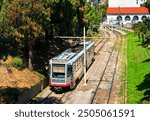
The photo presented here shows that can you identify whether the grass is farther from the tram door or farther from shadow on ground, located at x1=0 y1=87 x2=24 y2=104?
shadow on ground, located at x1=0 y1=87 x2=24 y2=104

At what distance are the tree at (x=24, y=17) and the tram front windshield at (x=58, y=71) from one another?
435 cm

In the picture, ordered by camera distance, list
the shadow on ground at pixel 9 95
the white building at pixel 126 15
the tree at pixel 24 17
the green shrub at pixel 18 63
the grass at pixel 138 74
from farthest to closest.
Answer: the white building at pixel 126 15
the green shrub at pixel 18 63
the tree at pixel 24 17
the grass at pixel 138 74
the shadow on ground at pixel 9 95

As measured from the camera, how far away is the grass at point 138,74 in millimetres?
36044

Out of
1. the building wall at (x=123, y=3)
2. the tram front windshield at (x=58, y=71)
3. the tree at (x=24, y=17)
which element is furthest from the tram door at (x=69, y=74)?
the building wall at (x=123, y=3)

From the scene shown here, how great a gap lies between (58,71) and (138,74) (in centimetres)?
1329

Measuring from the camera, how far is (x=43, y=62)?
160ft

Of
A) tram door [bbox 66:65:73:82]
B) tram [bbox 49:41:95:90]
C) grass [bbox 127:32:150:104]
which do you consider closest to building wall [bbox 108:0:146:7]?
grass [bbox 127:32:150:104]

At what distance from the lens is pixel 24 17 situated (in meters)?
37.5

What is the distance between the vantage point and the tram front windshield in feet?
119

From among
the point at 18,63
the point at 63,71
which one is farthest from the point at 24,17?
the point at 18,63

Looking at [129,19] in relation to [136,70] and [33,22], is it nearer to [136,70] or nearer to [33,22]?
[136,70]

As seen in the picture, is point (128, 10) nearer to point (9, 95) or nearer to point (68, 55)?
point (68, 55)

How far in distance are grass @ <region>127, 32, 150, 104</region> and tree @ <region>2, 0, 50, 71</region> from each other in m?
10.9

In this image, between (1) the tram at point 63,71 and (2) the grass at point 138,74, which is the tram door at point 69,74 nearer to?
(1) the tram at point 63,71
